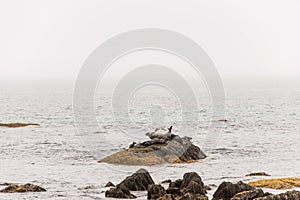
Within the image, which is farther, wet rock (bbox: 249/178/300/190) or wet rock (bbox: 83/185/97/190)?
wet rock (bbox: 83/185/97/190)

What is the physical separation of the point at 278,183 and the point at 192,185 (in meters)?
5.55

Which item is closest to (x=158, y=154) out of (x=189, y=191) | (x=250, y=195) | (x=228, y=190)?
(x=189, y=191)

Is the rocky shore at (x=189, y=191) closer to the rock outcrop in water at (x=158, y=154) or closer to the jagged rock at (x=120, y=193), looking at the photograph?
the jagged rock at (x=120, y=193)

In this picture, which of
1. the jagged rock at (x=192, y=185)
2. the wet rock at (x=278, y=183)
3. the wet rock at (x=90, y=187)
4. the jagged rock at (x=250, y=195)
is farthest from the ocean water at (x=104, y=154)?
the jagged rock at (x=250, y=195)

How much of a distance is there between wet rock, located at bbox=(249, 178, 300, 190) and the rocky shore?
3.01 m

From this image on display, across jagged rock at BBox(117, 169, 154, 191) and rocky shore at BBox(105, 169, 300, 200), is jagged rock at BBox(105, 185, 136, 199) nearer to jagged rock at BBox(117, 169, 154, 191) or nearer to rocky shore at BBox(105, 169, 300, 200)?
rocky shore at BBox(105, 169, 300, 200)

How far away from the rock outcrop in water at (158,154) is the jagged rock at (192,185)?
9131mm

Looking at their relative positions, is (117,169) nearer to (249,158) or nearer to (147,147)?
(147,147)

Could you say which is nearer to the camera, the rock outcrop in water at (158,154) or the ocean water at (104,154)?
the ocean water at (104,154)

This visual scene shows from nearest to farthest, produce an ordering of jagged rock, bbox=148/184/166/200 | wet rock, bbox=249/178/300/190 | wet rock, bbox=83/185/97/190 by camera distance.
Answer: jagged rock, bbox=148/184/166/200 → wet rock, bbox=249/178/300/190 → wet rock, bbox=83/185/97/190

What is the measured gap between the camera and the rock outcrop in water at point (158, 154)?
30.5 metres

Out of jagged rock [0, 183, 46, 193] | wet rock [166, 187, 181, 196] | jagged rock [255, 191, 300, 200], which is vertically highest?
jagged rock [255, 191, 300, 200]

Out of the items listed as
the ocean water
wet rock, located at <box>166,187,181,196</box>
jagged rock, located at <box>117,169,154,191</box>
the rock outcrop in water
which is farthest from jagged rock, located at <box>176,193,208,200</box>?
the rock outcrop in water

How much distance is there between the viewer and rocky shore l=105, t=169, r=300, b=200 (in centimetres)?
1798
